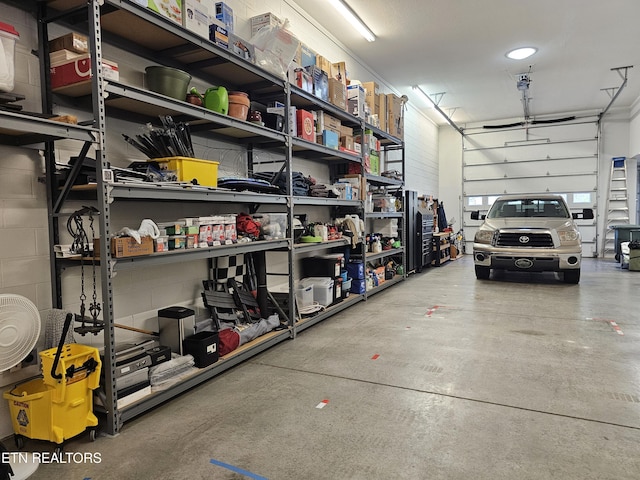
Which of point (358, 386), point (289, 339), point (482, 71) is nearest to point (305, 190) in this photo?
point (289, 339)

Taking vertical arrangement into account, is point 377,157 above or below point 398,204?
above

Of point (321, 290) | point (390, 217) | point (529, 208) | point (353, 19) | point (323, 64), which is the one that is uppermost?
point (353, 19)

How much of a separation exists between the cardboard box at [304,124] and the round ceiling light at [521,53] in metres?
4.48

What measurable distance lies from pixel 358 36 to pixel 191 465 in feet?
20.0

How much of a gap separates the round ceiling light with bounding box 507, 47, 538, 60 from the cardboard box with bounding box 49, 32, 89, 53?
6.62 meters

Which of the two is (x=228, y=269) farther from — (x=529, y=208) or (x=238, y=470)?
(x=529, y=208)

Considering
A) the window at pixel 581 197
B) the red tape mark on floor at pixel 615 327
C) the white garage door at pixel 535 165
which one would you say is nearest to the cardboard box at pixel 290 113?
the red tape mark on floor at pixel 615 327

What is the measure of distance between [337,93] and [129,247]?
11.5 feet

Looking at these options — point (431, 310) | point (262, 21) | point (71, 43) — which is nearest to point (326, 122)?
point (262, 21)

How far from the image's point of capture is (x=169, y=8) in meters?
2.66

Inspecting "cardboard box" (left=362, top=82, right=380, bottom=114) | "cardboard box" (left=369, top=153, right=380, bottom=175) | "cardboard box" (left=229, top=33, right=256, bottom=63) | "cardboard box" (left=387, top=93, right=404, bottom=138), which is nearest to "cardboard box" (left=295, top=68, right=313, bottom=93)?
"cardboard box" (left=229, top=33, right=256, bottom=63)

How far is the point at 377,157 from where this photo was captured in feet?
21.3

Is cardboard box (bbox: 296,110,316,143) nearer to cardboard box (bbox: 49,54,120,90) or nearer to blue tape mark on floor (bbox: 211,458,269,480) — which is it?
cardboard box (bbox: 49,54,120,90)

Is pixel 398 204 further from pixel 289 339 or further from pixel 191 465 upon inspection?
pixel 191 465
